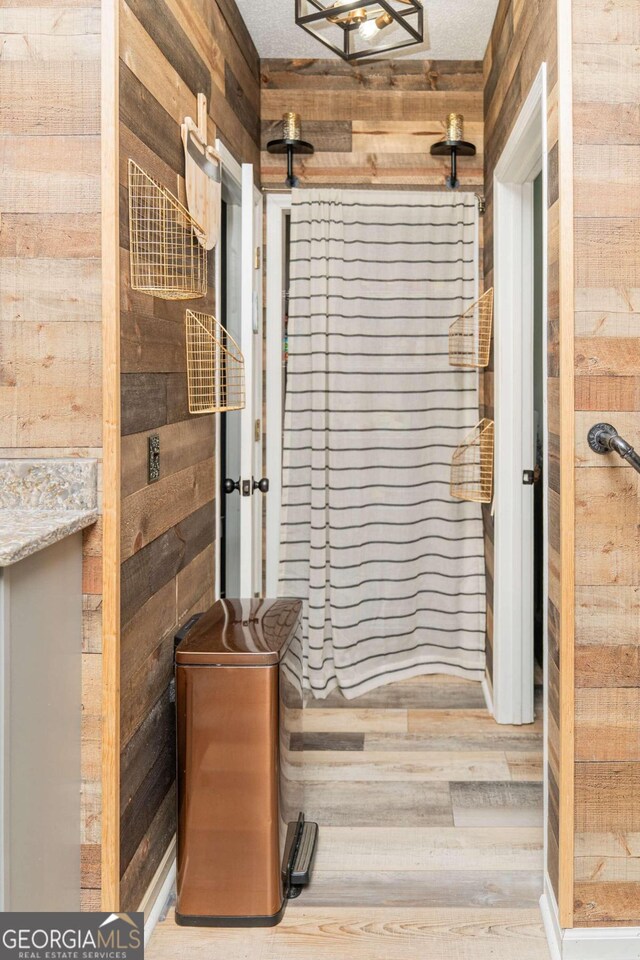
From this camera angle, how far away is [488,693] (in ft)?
11.4

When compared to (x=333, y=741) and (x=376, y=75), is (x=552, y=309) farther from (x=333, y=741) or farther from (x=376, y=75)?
(x=376, y=75)

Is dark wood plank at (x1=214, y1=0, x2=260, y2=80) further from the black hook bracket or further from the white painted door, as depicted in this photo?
the black hook bracket

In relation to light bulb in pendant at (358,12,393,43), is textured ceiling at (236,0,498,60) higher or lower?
higher

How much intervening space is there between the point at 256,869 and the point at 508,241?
2.34 m

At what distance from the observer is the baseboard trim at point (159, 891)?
1965 mm

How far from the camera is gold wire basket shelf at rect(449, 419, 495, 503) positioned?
3346 mm

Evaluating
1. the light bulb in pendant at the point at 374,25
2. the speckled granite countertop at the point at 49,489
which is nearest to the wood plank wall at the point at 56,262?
the speckled granite countertop at the point at 49,489

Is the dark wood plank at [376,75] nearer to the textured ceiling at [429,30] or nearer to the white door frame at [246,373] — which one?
the textured ceiling at [429,30]

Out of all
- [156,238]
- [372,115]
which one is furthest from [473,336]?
[156,238]

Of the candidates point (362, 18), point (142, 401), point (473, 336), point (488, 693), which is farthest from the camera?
point (473, 336)

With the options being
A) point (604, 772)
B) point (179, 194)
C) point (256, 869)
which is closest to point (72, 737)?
point (256, 869)

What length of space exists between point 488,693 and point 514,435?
1.10 metres

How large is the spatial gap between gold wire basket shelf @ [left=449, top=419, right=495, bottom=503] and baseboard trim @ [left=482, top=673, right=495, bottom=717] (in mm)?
776

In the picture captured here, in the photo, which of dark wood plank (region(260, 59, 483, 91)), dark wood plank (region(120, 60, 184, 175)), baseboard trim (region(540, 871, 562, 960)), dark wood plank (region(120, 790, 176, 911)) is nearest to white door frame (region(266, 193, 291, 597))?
dark wood plank (region(260, 59, 483, 91))
